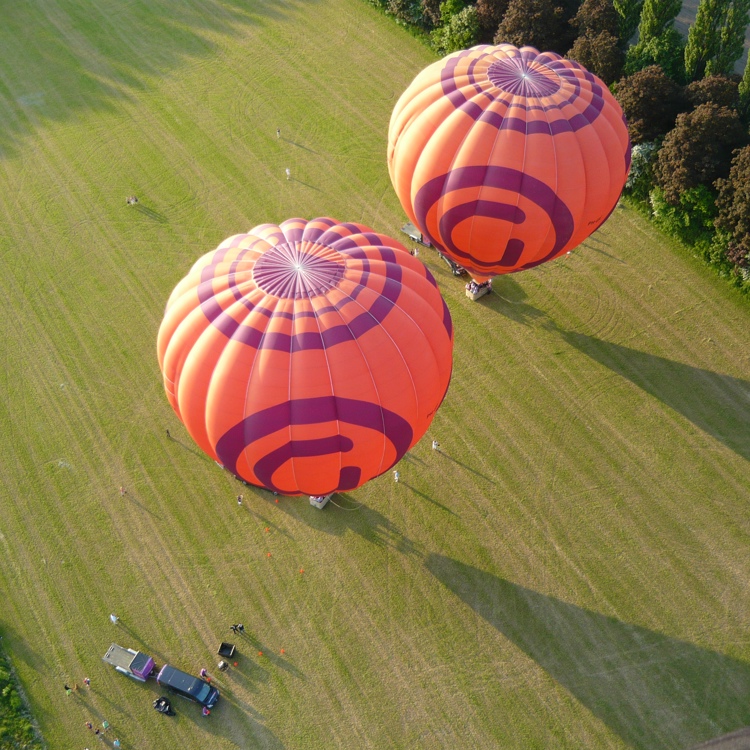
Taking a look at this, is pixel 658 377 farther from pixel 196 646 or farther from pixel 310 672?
pixel 196 646

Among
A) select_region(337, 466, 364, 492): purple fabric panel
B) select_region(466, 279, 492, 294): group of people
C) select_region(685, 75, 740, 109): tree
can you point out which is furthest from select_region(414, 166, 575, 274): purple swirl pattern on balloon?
select_region(685, 75, 740, 109): tree

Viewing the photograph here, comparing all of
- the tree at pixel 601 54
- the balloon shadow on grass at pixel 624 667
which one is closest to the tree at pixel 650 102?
the tree at pixel 601 54

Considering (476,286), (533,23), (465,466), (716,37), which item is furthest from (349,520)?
(716,37)

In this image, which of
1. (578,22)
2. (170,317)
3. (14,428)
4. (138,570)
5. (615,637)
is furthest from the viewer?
(578,22)

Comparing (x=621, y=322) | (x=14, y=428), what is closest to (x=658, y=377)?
(x=621, y=322)

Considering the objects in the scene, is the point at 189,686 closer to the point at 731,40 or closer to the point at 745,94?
the point at 745,94

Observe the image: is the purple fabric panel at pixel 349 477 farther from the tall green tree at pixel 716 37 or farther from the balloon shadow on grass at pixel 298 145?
the tall green tree at pixel 716 37

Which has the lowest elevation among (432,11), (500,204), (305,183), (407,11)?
(305,183)
